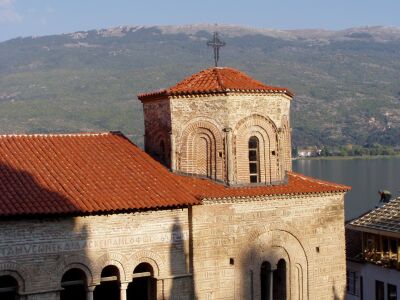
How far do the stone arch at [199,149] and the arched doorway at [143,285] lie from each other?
3512mm

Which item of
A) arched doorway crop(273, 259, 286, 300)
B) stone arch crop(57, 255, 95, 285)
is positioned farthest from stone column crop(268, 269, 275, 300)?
stone arch crop(57, 255, 95, 285)

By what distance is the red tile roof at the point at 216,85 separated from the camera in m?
21.5

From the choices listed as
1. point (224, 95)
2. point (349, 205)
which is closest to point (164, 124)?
point (224, 95)

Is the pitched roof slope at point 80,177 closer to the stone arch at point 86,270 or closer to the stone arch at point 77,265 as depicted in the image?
the stone arch at point 77,265

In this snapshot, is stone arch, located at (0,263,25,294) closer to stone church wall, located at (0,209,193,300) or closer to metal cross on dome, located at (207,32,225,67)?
stone church wall, located at (0,209,193,300)

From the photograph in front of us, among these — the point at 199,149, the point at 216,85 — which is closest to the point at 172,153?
the point at 199,149

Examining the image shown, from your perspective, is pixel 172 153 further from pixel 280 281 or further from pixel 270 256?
pixel 280 281

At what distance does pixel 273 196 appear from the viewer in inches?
829

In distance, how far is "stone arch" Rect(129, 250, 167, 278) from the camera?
18.8 m

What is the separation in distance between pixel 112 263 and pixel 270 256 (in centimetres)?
508

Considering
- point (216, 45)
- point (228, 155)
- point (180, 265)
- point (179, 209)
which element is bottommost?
point (180, 265)

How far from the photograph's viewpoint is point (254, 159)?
22.2 metres

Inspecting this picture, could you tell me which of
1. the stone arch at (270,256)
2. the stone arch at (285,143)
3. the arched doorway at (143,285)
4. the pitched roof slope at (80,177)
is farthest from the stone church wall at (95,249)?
the stone arch at (285,143)

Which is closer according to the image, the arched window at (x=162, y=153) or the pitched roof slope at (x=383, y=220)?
the arched window at (x=162, y=153)
